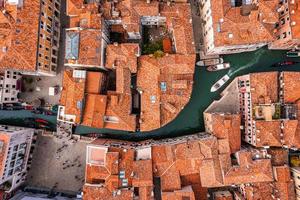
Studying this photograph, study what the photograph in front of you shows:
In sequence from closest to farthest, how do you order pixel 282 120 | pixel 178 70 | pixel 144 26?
1. pixel 282 120
2. pixel 178 70
3. pixel 144 26

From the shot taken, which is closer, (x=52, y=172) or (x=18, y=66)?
(x=18, y=66)

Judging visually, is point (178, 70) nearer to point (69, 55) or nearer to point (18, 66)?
point (69, 55)

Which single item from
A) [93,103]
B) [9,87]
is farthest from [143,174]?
[9,87]

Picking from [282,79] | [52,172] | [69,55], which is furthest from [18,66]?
[282,79]

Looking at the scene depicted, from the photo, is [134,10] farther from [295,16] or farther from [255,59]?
[295,16]

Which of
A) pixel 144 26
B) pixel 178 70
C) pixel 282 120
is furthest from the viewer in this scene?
pixel 144 26

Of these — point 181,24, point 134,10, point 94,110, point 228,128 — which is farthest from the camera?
point 94,110

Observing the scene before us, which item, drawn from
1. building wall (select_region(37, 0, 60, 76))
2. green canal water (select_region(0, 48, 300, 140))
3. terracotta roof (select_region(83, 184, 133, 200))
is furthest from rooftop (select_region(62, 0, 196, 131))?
terracotta roof (select_region(83, 184, 133, 200))

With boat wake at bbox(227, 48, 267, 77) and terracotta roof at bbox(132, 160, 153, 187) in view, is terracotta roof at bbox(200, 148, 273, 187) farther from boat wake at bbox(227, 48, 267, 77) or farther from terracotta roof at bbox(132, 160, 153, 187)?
boat wake at bbox(227, 48, 267, 77)
